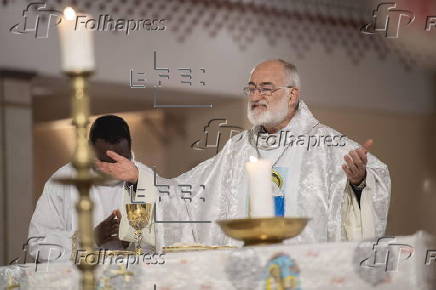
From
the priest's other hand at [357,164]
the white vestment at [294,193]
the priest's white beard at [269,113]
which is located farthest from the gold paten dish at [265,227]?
the priest's white beard at [269,113]

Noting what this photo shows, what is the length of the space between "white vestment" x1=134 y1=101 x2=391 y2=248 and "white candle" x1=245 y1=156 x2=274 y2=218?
1.19 meters

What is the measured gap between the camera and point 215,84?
7.78 meters

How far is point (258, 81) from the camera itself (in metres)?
4.08

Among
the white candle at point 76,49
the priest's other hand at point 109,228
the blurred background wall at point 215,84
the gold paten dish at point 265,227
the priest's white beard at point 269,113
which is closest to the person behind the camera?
Result: the white candle at point 76,49

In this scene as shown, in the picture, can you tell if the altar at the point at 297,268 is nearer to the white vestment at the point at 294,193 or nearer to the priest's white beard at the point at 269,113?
the white vestment at the point at 294,193

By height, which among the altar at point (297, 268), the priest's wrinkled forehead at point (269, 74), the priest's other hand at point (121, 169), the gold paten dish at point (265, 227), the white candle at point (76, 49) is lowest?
the altar at point (297, 268)

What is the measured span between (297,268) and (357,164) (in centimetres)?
90

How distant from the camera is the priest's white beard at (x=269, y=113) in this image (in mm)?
3979

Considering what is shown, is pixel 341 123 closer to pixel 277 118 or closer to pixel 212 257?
pixel 277 118

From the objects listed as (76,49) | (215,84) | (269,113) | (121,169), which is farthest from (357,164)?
(215,84)

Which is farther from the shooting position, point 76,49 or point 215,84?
point 215,84

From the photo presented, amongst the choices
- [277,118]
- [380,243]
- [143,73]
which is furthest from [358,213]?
[143,73]

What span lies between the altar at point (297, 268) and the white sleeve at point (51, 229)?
199 centimetres

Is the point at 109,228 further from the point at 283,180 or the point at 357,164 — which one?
the point at 357,164
